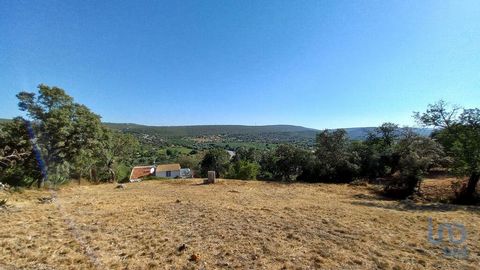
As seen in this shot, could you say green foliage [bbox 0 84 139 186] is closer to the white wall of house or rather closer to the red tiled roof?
the red tiled roof

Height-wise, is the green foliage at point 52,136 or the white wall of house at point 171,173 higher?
the green foliage at point 52,136

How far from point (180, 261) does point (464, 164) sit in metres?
14.6

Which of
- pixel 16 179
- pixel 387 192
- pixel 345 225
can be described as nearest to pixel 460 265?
pixel 345 225

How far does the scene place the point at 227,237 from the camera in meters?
7.02

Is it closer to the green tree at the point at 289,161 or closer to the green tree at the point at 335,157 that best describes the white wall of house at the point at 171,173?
the green tree at the point at 289,161

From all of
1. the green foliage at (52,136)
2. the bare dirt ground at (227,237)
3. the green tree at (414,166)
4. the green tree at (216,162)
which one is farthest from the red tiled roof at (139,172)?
the green tree at (414,166)

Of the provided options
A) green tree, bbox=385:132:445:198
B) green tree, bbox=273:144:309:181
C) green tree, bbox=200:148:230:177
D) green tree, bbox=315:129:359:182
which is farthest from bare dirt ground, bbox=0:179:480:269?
green tree, bbox=200:148:230:177

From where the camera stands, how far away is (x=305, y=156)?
87.5 feet

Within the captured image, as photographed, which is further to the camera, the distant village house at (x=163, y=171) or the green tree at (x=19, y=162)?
the distant village house at (x=163, y=171)

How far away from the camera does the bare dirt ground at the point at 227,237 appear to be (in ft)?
18.0

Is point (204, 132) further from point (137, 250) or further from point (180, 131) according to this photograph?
point (137, 250)

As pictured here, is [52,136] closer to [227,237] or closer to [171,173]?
[227,237]

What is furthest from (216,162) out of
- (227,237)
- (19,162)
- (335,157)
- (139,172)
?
(227,237)

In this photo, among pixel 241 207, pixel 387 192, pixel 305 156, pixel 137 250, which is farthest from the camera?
pixel 305 156
